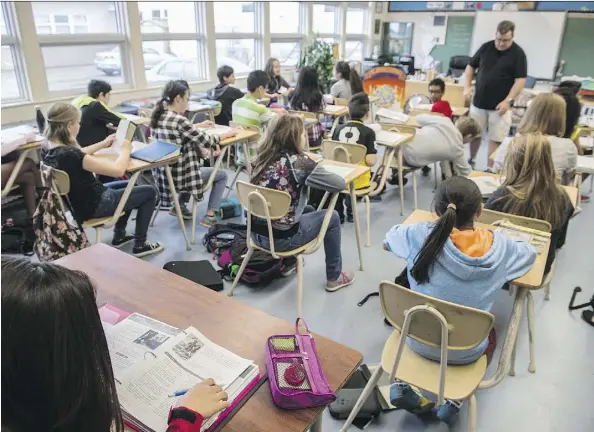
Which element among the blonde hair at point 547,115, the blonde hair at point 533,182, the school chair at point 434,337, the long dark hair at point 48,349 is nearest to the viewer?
the long dark hair at point 48,349

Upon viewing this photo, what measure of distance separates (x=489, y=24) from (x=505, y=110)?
4.39 metres

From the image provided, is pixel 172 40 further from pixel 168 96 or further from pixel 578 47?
pixel 578 47

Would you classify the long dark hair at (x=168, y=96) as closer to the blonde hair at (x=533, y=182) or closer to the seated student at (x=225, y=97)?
the seated student at (x=225, y=97)

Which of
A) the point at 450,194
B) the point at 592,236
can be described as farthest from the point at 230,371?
the point at 592,236

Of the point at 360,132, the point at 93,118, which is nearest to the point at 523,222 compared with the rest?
the point at 360,132

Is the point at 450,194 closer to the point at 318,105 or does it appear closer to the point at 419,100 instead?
the point at 318,105

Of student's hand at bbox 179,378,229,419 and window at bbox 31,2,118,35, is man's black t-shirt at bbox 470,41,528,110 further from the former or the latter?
student's hand at bbox 179,378,229,419

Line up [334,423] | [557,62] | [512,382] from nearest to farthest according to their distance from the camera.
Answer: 1. [334,423]
2. [512,382]
3. [557,62]

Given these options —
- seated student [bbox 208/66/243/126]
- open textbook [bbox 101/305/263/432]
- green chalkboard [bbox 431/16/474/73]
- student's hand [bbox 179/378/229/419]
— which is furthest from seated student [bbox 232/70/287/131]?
green chalkboard [bbox 431/16/474/73]

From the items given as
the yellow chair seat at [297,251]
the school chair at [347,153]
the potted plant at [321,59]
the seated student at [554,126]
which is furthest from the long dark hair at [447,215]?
the potted plant at [321,59]

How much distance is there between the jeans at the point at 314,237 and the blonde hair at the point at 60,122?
1212 millimetres

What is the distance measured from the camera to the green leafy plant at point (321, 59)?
6.76 meters

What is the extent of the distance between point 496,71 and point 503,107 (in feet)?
1.10

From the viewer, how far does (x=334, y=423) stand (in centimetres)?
187
